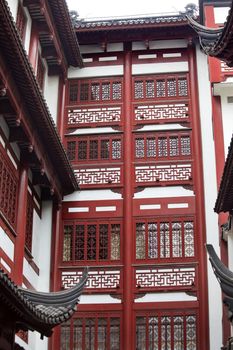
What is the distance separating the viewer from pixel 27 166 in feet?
56.5

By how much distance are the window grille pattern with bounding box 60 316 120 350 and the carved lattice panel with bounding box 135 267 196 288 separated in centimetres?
123

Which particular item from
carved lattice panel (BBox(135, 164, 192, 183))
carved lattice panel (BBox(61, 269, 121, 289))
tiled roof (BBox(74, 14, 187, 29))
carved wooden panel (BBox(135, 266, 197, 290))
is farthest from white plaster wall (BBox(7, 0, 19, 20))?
carved wooden panel (BBox(135, 266, 197, 290))

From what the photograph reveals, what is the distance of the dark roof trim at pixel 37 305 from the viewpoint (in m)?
11.7

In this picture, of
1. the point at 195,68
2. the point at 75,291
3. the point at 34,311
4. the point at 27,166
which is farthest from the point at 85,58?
the point at 34,311

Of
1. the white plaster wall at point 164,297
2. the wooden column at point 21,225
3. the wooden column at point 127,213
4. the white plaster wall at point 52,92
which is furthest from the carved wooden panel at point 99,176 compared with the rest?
the wooden column at point 21,225

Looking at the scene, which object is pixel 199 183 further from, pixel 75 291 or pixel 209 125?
pixel 75 291

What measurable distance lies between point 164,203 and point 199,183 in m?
1.13

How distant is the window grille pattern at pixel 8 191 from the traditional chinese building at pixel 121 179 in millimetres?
67

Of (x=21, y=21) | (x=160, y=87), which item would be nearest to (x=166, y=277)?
(x=160, y=87)

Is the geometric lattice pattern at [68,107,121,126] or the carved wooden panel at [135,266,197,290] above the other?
the geometric lattice pattern at [68,107,121,126]

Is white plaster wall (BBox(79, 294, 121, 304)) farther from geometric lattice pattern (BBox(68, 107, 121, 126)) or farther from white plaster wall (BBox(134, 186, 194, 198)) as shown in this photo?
geometric lattice pattern (BBox(68, 107, 121, 126))

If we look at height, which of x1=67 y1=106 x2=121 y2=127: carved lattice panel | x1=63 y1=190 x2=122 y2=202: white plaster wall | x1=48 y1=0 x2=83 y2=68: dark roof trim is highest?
x1=48 y1=0 x2=83 y2=68: dark roof trim

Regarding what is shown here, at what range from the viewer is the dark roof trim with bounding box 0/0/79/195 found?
13.1m

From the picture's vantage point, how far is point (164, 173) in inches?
814
